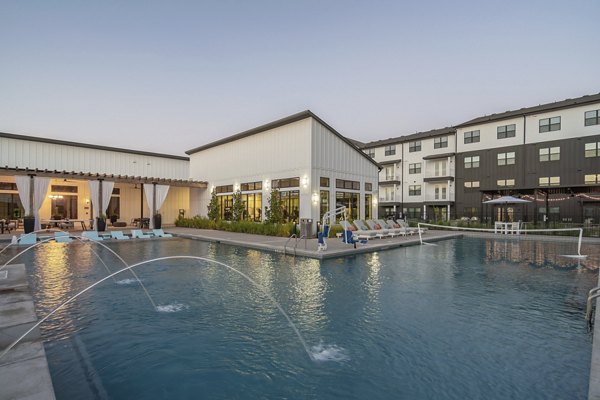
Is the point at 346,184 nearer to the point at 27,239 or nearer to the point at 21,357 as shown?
the point at 27,239

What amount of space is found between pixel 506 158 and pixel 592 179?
6.90 meters

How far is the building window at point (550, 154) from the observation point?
90.2 ft

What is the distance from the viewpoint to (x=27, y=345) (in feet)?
12.3

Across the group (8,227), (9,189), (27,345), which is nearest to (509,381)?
(27,345)

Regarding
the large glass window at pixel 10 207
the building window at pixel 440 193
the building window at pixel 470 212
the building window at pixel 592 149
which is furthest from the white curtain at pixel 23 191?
the building window at pixel 592 149

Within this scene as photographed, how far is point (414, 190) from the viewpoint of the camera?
38.3 meters

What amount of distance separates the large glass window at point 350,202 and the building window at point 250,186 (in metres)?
6.50

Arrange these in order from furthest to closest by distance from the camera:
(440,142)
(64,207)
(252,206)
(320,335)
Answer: (440,142), (64,207), (252,206), (320,335)

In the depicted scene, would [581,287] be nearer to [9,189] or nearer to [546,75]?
[9,189]

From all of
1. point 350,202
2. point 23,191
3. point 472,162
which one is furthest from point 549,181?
point 23,191

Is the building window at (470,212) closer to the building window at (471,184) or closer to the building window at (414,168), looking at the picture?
the building window at (471,184)

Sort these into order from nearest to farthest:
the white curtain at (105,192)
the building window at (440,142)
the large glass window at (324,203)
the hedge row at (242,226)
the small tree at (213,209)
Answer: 1. the hedge row at (242,226)
2. the large glass window at (324,203)
3. the white curtain at (105,192)
4. the small tree at (213,209)
5. the building window at (440,142)

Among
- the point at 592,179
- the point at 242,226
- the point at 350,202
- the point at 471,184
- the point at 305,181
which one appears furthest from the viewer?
the point at 471,184

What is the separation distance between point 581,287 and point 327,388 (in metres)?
8.38
